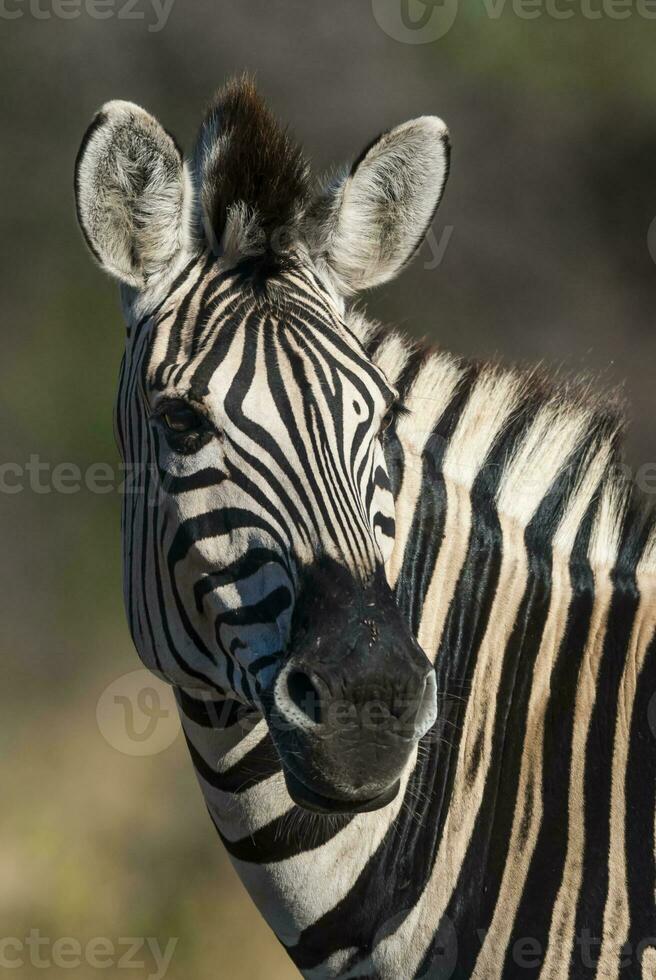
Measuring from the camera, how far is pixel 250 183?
3.29 metres

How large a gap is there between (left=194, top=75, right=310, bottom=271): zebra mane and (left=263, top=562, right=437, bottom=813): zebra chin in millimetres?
1197

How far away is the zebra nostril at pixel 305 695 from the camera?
2.67 meters

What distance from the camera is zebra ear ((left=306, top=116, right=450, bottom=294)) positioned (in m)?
3.48

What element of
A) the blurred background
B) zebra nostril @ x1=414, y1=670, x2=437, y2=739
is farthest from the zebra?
the blurred background

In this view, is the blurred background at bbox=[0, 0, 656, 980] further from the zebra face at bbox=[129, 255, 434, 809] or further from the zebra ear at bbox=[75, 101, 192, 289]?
the zebra face at bbox=[129, 255, 434, 809]

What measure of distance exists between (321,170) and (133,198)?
1115cm

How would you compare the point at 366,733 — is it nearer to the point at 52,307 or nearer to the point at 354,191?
the point at 354,191

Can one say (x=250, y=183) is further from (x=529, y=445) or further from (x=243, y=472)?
(x=529, y=445)

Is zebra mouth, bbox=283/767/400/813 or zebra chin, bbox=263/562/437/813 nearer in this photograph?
zebra chin, bbox=263/562/437/813

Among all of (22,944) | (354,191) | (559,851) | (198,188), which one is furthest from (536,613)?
(22,944)

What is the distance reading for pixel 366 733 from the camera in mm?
2695

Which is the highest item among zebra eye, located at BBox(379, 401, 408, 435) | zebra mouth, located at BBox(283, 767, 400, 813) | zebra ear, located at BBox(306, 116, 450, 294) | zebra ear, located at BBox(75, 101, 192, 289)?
zebra ear, located at BBox(306, 116, 450, 294)

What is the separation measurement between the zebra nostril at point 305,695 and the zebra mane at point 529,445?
38.1 inches

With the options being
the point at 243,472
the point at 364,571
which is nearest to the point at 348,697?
the point at 364,571
